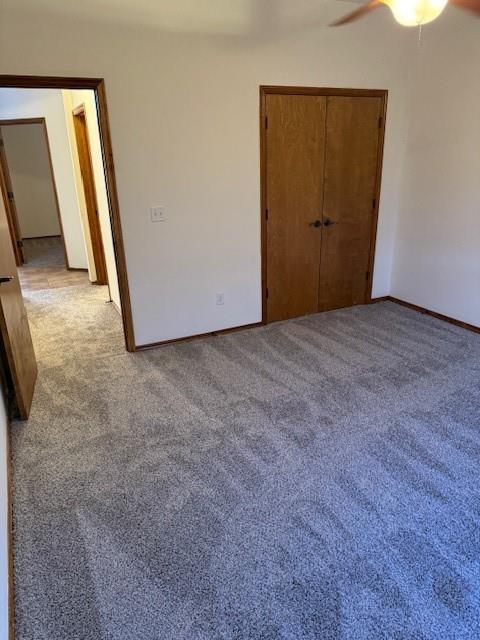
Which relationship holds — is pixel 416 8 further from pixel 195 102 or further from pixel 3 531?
pixel 3 531

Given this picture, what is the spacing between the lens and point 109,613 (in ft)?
5.00

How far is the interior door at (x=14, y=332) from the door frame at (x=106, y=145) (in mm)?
737

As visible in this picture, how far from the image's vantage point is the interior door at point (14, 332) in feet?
8.24

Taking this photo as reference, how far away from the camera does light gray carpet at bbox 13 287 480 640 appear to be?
1529mm

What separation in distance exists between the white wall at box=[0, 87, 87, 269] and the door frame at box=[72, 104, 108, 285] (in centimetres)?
80

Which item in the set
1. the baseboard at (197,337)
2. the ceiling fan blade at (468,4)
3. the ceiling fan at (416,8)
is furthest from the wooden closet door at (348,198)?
the ceiling fan at (416,8)

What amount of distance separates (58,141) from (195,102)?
3.30 metres

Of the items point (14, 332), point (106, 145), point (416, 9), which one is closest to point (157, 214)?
point (106, 145)

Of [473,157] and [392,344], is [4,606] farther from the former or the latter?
[473,157]

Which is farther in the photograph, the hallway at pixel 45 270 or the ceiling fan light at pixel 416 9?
the hallway at pixel 45 270

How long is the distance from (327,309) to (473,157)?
185 centimetres

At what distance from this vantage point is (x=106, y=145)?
302 centimetres

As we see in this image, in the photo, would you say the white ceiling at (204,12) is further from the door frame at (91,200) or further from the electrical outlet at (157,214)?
the door frame at (91,200)

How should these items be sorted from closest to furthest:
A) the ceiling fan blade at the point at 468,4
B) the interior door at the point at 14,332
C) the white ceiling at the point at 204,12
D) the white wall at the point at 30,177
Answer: the ceiling fan blade at the point at 468,4
the interior door at the point at 14,332
the white ceiling at the point at 204,12
the white wall at the point at 30,177
